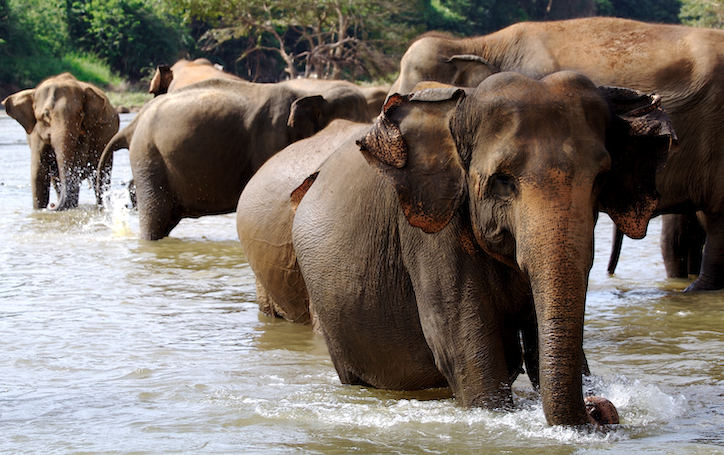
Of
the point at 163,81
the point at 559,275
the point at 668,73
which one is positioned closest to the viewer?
the point at 559,275

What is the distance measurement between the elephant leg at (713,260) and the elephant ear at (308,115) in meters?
3.20

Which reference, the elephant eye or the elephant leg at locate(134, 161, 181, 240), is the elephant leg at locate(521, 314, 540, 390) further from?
the elephant leg at locate(134, 161, 181, 240)

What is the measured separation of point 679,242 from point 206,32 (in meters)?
40.6

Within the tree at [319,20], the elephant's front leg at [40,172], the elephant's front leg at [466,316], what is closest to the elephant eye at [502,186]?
the elephant's front leg at [466,316]

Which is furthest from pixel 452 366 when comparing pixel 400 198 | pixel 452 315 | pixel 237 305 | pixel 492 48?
pixel 492 48

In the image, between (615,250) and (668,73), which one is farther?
(615,250)

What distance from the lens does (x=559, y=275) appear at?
3.72 metres

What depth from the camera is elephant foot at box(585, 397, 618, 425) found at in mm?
4258

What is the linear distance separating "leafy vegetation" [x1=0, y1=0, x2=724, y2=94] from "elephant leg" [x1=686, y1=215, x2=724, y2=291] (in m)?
31.8

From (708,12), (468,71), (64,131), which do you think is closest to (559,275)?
(468,71)

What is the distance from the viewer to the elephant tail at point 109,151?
12.3 metres

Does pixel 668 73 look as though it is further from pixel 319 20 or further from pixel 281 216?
pixel 319 20

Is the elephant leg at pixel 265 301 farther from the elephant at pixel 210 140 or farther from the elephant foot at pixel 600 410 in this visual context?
the elephant foot at pixel 600 410

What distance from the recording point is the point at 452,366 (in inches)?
174
